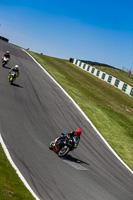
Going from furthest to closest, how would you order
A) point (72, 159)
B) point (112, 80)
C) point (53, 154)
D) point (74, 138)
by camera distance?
point (112, 80), point (72, 159), point (74, 138), point (53, 154)

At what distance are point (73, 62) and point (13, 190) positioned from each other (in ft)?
179

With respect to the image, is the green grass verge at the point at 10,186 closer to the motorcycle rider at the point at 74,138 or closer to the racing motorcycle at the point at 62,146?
the racing motorcycle at the point at 62,146

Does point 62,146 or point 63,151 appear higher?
point 62,146

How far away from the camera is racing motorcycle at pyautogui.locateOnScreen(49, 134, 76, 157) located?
39.7 ft

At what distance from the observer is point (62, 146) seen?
12289mm

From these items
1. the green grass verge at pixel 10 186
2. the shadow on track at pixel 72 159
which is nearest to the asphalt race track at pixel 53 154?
the shadow on track at pixel 72 159

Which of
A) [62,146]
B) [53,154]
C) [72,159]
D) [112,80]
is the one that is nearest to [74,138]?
[62,146]

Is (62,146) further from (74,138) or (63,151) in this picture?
(74,138)

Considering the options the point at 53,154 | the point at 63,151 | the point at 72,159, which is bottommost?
the point at 72,159

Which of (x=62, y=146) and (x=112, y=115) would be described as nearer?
(x=62, y=146)

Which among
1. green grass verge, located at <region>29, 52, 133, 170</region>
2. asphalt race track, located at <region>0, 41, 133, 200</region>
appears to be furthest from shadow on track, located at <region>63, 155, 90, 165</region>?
green grass verge, located at <region>29, 52, 133, 170</region>

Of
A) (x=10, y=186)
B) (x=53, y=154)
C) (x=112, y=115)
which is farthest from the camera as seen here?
(x=112, y=115)

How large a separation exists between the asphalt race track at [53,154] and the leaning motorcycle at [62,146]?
0.35 meters

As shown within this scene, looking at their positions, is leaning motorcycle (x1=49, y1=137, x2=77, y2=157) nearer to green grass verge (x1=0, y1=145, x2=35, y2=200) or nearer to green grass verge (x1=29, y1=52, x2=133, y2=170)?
green grass verge (x1=0, y1=145, x2=35, y2=200)
